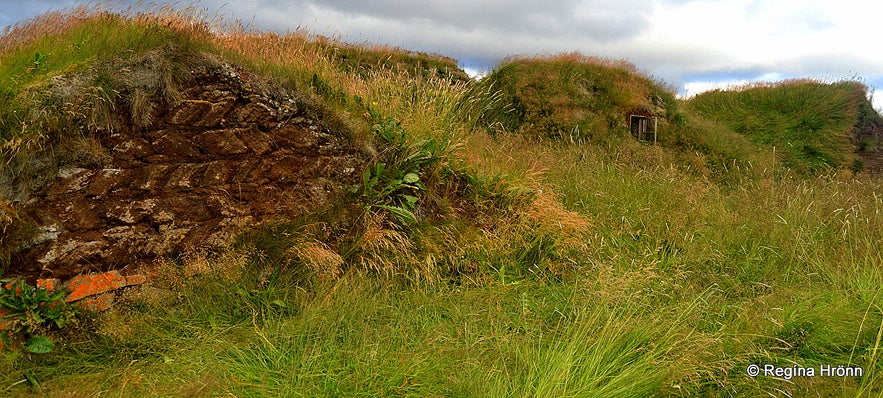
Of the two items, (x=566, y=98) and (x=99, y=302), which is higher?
(x=566, y=98)

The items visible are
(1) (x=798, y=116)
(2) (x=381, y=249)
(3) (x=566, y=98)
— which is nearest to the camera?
(2) (x=381, y=249)

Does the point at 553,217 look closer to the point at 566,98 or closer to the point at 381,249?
the point at 381,249

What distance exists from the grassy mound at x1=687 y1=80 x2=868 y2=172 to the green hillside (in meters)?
5.84

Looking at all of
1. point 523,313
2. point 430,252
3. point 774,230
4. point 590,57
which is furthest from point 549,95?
point 523,313

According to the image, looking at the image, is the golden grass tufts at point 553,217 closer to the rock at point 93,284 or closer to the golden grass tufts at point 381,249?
the golden grass tufts at point 381,249

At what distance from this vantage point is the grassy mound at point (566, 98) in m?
9.56

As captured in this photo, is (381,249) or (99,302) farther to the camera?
(381,249)

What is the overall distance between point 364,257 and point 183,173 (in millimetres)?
1561

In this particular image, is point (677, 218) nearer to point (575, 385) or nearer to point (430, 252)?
point (430, 252)

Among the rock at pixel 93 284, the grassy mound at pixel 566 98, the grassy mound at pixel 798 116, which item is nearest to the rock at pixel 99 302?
the rock at pixel 93 284

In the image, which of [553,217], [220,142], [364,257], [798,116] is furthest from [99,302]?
[798,116]

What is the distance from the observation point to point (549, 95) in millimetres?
10109

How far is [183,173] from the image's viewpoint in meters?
4.04

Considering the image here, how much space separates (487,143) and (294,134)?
329 centimetres
